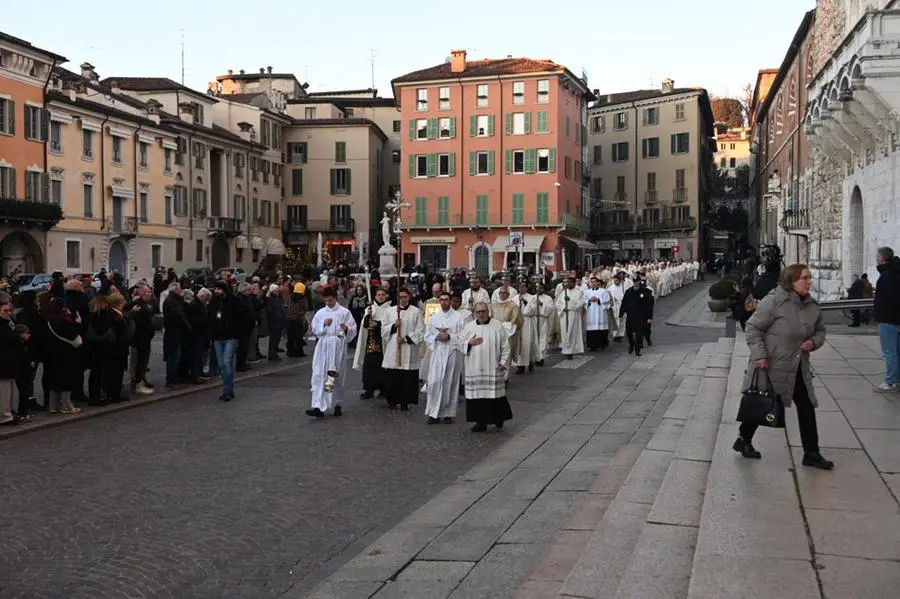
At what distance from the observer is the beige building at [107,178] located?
4566 cm

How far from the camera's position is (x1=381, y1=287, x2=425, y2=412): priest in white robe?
13.3 m

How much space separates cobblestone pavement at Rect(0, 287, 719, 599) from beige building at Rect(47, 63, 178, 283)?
35848 millimetres

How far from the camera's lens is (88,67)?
53.1 m

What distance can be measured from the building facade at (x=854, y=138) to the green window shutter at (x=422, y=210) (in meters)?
34.8

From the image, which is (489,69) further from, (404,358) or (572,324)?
(404,358)

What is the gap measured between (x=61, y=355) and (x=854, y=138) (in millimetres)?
20560

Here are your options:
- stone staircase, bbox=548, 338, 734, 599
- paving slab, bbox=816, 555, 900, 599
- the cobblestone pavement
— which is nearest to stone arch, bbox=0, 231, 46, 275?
the cobblestone pavement

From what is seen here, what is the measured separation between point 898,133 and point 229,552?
62.5 ft

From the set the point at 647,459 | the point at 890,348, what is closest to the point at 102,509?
the point at 647,459

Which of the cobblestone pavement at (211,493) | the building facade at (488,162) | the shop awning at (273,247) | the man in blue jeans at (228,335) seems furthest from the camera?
the shop awning at (273,247)

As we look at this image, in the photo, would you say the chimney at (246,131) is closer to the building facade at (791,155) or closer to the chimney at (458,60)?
the chimney at (458,60)

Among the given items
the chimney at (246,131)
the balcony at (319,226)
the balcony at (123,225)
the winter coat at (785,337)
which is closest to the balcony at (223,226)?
the chimney at (246,131)

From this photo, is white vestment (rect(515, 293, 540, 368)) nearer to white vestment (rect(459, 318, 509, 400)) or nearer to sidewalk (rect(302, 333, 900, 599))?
white vestment (rect(459, 318, 509, 400))

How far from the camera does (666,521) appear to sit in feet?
20.2
